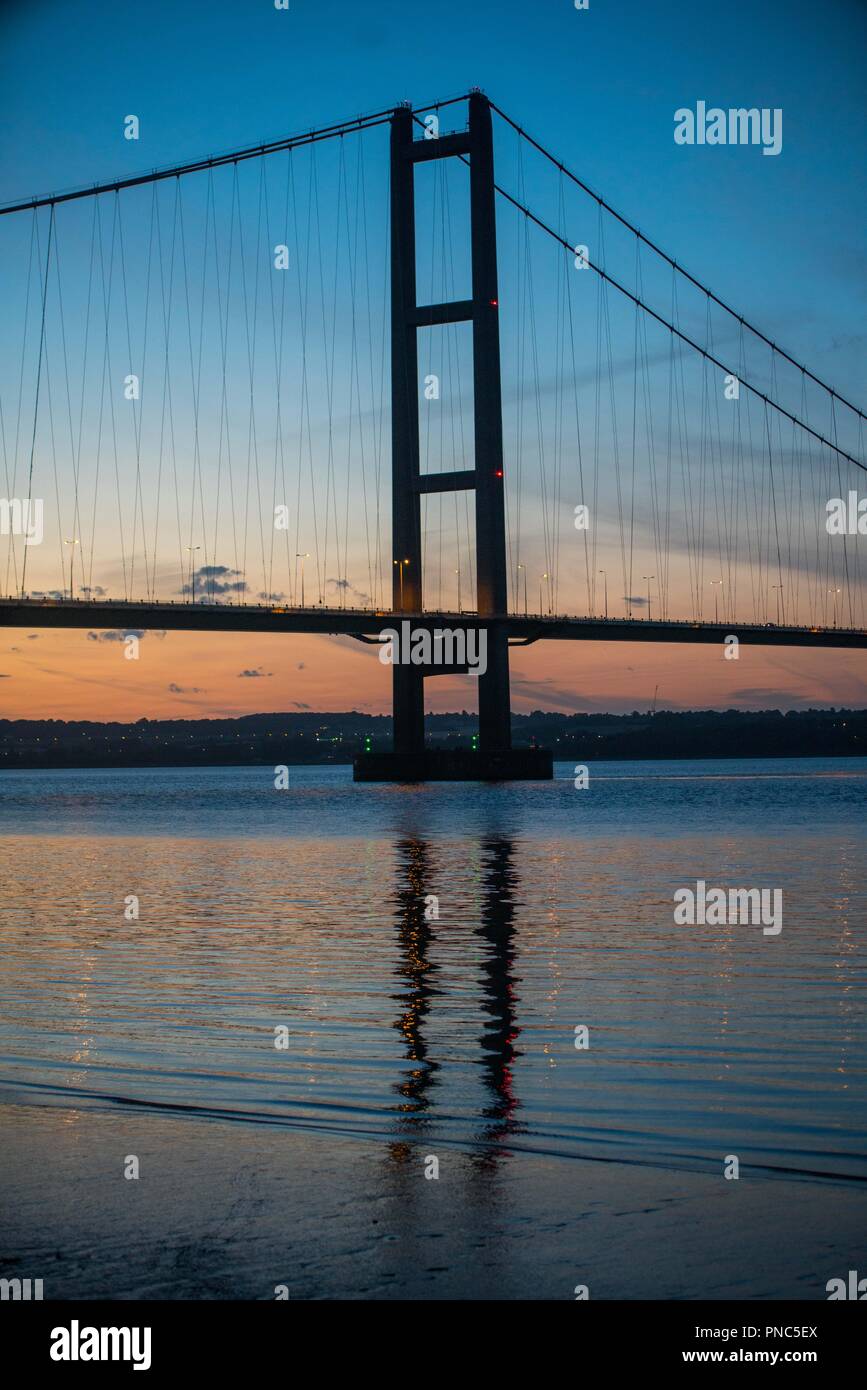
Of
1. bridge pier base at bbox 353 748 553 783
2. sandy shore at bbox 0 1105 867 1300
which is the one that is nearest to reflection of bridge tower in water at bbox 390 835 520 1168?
sandy shore at bbox 0 1105 867 1300

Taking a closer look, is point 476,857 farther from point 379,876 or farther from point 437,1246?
point 437,1246

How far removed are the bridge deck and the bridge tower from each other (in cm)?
165

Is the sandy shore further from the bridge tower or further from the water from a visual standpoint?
the bridge tower

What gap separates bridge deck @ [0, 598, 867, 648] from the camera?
198 ft

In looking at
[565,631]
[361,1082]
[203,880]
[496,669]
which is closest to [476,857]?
[203,880]

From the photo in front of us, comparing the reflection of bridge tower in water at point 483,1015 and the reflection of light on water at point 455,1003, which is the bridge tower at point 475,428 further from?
the reflection of bridge tower in water at point 483,1015

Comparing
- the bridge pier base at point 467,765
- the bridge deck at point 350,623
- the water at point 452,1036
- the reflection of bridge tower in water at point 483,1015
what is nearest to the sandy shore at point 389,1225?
the water at point 452,1036

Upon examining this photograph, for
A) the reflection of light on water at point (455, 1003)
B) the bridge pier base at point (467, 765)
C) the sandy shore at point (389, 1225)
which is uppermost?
the sandy shore at point (389, 1225)

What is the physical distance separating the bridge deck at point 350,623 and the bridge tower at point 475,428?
165 centimetres

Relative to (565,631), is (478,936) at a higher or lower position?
lower

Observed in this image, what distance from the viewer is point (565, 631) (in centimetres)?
7106

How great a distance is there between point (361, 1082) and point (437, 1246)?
2722 mm

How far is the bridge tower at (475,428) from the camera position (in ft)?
213

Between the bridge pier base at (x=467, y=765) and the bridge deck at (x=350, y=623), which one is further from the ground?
the bridge deck at (x=350, y=623)
